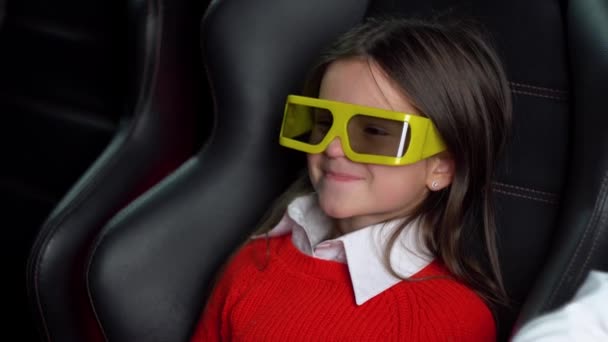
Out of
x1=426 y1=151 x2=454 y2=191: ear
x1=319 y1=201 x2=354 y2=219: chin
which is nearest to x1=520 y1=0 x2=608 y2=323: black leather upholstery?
x1=426 y1=151 x2=454 y2=191: ear

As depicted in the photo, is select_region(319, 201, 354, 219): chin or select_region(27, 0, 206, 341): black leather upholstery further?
select_region(27, 0, 206, 341): black leather upholstery

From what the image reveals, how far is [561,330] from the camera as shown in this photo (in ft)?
1.98

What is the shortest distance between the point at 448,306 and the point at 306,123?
30 centimetres

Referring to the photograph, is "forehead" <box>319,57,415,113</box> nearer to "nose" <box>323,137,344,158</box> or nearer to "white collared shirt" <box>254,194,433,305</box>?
"nose" <box>323,137,344,158</box>

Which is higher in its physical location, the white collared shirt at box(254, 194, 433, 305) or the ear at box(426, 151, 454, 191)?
the ear at box(426, 151, 454, 191)

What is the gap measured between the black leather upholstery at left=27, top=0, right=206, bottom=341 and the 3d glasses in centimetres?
41

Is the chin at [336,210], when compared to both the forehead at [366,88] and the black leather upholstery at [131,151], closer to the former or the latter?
the forehead at [366,88]

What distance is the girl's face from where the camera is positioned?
1026 mm

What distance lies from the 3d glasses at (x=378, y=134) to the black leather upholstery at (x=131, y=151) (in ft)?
1.36

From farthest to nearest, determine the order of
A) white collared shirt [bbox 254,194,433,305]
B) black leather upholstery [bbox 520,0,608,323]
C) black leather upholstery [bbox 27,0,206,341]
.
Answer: black leather upholstery [bbox 27,0,206,341] → white collared shirt [bbox 254,194,433,305] → black leather upholstery [bbox 520,0,608,323]

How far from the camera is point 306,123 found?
110cm

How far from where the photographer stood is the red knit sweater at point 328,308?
990 mm

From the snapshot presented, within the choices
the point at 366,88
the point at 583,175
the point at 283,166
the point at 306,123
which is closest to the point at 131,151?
the point at 283,166

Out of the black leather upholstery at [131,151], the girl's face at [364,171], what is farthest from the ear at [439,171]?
the black leather upholstery at [131,151]
